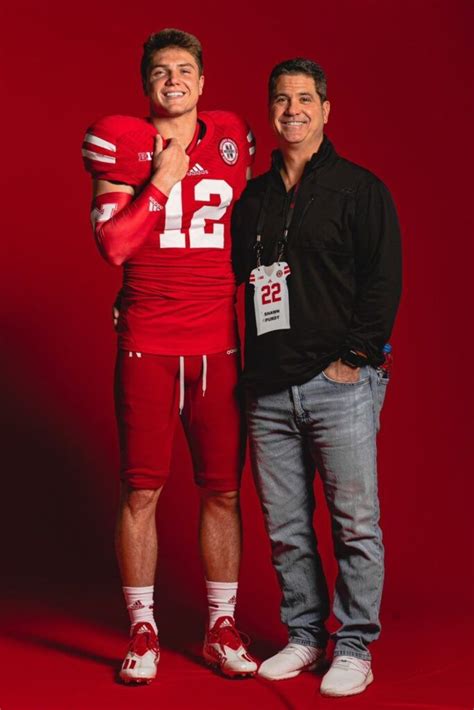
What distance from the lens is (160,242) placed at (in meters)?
3.30

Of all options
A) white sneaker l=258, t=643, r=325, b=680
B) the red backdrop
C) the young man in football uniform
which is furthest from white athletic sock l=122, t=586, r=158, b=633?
the red backdrop

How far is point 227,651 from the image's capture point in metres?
3.38

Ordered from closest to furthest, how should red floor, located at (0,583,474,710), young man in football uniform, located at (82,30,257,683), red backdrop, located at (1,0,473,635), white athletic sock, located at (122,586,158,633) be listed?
red floor, located at (0,583,474,710), young man in football uniform, located at (82,30,257,683), white athletic sock, located at (122,586,158,633), red backdrop, located at (1,0,473,635)

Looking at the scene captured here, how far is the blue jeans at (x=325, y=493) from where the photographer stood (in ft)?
10.6

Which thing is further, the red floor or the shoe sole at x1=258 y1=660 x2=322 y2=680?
the shoe sole at x1=258 y1=660 x2=322 y2=680

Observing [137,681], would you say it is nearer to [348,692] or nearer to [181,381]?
[348,692]

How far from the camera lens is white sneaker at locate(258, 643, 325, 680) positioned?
10.9ft

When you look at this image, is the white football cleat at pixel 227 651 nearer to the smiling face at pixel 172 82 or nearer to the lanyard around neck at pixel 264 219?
the lanyard around neck at pixel 264 219

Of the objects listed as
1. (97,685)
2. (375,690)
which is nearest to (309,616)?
(375,690)

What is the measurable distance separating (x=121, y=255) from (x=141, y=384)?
335mm

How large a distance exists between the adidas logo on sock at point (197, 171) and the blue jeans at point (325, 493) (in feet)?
1.91

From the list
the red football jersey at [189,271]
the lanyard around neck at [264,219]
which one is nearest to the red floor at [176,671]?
the red football jersey at [189,271]

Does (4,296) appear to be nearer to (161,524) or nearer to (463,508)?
(161,524)

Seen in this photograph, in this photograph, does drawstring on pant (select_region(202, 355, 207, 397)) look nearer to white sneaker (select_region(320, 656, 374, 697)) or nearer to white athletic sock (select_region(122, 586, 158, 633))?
white athletic sock (select_region(122, 586, 158, 633))
